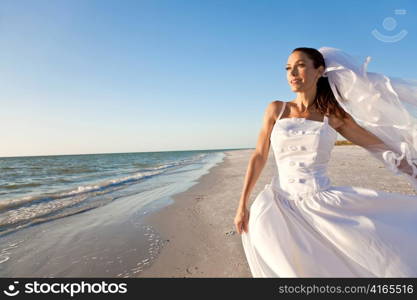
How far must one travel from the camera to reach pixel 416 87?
2869 millimetres

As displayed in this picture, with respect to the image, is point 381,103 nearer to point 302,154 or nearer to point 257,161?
point 302,154

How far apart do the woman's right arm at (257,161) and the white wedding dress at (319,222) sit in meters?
0.09

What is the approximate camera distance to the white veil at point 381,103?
282 cm

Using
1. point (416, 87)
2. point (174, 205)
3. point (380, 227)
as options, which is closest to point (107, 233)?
point (174, 205)

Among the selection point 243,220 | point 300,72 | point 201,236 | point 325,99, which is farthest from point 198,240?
point 300,72

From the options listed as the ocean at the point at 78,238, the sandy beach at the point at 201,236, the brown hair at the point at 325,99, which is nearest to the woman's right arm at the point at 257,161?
the brown hair at the point at 325,99

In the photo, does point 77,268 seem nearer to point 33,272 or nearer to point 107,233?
point 33,272

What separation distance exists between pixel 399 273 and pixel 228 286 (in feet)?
5.35

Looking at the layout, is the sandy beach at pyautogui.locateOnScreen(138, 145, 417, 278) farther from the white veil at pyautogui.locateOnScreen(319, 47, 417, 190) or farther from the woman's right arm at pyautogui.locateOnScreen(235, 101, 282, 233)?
the white veil at pyautogui.locateOnScreen(319, 47, 417, 190)

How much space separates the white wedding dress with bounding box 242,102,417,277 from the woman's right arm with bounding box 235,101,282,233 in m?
0.09

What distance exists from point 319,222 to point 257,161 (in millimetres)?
778

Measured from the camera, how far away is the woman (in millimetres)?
2254

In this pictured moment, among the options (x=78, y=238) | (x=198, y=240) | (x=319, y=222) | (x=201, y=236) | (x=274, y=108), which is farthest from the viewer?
(x=78, y=238)

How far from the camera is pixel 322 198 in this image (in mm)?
2518
